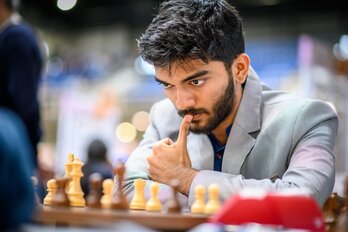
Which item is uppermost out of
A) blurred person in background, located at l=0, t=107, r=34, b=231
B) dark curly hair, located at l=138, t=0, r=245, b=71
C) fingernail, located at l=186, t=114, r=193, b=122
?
dark curly hair, located at l=138, t=0, r=245, b=71

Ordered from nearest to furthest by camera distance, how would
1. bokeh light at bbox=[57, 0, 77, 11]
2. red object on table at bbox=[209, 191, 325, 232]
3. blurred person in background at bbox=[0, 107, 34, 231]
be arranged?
blurred person in background at bbox=[0, 107, 34, 231]
red object on table at bbox=[209, 191, 325, 232]
bokeh light at bbox=[57, 0, 77, 11]

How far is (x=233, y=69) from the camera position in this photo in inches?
71.7

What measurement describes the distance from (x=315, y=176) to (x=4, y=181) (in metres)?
1.04

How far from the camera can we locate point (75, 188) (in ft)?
4.98

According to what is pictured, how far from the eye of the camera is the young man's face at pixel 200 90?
5.48ft

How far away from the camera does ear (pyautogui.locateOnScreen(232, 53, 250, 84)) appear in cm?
183

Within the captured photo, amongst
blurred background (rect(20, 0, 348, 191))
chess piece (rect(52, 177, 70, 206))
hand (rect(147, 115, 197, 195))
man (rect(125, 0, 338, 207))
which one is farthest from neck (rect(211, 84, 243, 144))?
blurred background (rect(20, 0, 348, 191))

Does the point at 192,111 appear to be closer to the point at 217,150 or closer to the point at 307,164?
the point at 217,150

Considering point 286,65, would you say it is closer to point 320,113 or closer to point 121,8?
point 121,8

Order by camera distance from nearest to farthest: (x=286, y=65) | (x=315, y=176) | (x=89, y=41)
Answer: (x=315, y=176) → (x=286, y=65) → (x=89, y=41)

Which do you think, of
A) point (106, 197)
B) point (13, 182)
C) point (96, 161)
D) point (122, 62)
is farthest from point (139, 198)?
point (122, 62)

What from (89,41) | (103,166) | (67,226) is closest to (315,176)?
(67,226)

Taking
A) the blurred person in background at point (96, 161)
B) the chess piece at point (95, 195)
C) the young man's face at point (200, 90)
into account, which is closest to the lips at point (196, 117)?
the young man's face at point (200, 90)

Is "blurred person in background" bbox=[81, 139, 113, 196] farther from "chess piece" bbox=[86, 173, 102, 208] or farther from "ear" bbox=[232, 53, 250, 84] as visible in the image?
"chess piece" bbox=[86, 173, 102, 208]
